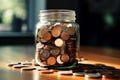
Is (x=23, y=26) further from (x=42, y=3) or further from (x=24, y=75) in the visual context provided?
(x=24, y=75)

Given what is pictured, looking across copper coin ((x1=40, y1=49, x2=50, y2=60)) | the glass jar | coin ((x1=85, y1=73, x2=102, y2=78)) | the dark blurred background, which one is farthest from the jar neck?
the dark blurred background

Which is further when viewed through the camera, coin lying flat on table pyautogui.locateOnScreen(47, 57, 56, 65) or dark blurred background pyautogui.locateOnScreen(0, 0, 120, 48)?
dark blurred background pyautogui.locateOnScreen(0, 0, 120, 48)

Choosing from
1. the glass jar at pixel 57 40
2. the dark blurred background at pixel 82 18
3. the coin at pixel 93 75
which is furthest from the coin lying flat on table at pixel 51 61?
→ the dark blurred background at pixel 82 18

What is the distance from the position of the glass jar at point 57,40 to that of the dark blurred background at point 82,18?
4.41 feet

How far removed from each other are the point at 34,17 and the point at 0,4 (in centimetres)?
28

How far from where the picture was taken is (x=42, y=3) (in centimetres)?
231

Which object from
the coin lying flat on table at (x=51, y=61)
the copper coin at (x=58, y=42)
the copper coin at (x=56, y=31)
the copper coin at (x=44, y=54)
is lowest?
the coin lying flat on table at (x=51, y=61)

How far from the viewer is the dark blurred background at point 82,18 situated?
227cm

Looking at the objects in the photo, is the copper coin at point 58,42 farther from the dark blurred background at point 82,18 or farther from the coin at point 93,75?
the dark blurred background at point 82,18

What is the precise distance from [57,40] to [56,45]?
0.05ft

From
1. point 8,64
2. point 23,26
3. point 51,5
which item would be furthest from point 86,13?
point 8,64

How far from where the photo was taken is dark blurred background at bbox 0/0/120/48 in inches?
89.4

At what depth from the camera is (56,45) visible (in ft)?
2.77

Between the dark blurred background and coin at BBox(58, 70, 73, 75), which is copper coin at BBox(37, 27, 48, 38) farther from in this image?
the dark blurred background
